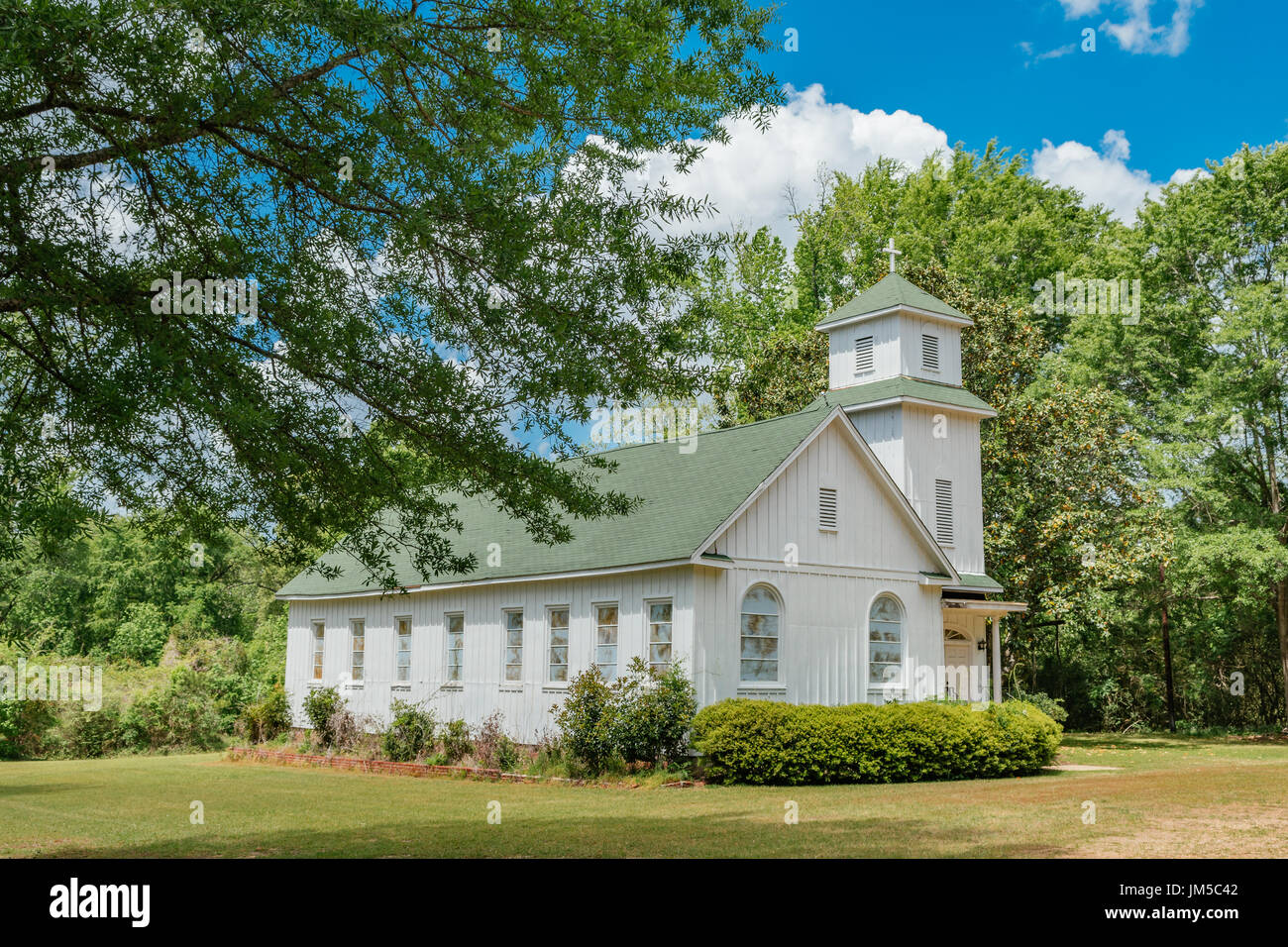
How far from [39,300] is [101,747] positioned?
2799 centimetres

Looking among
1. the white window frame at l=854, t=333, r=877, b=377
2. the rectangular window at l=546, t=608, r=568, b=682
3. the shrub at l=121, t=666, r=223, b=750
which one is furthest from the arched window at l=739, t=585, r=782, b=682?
the shrub at l=121, t=666, r=223, b=750

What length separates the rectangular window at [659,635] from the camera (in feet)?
70.9

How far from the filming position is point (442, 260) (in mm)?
10562

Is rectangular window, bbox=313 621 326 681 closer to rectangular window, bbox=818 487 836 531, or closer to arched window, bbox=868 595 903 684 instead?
rectangular window, bbox=818 487 836 531

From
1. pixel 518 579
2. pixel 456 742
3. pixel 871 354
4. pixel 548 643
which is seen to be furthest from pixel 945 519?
pixel 456 742


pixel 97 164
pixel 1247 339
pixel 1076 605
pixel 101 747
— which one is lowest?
pixel 101 747

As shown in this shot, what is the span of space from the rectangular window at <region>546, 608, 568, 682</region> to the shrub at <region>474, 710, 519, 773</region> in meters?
1.57

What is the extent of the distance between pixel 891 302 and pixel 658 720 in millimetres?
13182

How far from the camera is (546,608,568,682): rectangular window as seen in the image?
2408 centimetres

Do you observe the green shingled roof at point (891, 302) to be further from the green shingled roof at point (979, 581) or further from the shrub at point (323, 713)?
the shrub at point (323, 713)

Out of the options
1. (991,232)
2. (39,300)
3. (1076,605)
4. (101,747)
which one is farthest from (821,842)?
(991,232)

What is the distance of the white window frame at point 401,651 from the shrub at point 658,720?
9406 mm

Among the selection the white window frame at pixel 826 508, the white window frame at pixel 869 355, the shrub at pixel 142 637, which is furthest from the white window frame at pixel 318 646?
the white window frame at pixel 869 355

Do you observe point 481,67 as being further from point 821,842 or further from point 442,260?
point 821,842
